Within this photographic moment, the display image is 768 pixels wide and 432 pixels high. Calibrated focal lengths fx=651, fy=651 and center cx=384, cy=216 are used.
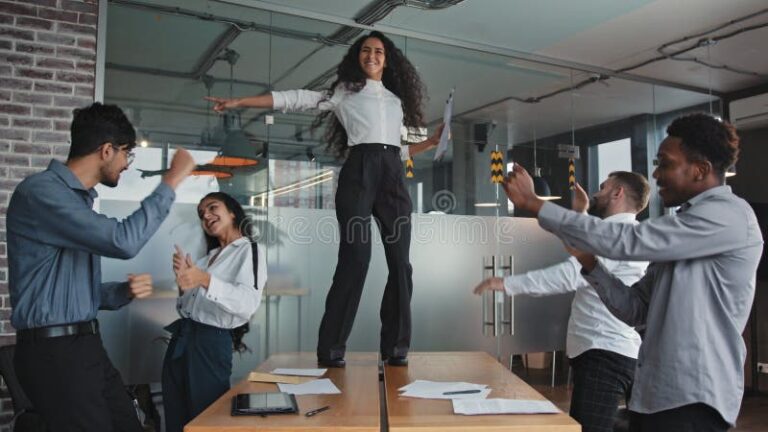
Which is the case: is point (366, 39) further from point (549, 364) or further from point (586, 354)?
point (549, 364)

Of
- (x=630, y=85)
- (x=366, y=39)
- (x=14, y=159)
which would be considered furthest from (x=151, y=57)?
(x=630, y=85)

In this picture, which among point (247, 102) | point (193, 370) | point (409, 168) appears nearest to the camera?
point (193, 370)

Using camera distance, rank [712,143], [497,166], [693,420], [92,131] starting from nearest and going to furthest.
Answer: [693,420] < [712,143] < [92,131] < [497,166]

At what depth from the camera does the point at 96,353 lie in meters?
2.00

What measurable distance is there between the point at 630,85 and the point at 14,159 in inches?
212

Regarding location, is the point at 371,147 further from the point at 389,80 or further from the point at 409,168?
the point at 409,168

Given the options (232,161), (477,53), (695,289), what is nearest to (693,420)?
(695,289)

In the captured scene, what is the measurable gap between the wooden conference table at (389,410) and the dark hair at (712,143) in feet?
2.59

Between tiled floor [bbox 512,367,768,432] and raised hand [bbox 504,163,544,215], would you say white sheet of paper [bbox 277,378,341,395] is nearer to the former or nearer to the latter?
raised hand [bbox 504,163,544,215]

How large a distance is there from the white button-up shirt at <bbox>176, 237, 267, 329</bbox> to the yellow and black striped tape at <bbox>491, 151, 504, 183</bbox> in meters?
2.99

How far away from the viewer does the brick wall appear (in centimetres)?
385

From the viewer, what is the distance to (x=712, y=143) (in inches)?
68.4

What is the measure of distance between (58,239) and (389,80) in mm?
1596

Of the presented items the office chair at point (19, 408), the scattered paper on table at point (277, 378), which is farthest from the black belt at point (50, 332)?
the office chair at point (19, 408)
